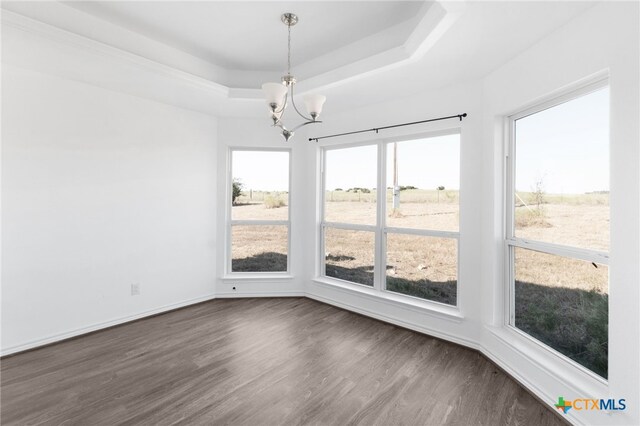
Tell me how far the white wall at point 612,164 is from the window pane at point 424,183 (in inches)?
31.6

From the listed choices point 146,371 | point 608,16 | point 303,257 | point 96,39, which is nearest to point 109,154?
point 96,39

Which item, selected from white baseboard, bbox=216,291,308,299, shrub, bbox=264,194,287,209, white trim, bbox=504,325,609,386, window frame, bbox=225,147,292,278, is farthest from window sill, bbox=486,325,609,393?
shrub, bbox=264,194,287,209

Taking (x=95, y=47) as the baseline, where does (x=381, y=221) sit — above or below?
below

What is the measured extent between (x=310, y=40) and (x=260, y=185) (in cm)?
211

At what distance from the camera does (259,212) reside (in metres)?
4.30

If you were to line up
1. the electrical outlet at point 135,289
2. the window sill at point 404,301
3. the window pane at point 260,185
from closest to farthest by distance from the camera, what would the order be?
the window sill at point 404,301 → the electrical outlet at point 135,289 → the window pane at point 260,185

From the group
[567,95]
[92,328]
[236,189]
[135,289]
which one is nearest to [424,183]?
[567,95]

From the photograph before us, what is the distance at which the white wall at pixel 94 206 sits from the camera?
2.61 metres

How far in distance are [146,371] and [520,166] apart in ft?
11.8

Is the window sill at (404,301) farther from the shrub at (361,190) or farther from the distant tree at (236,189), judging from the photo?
the distant tree at (236,189)

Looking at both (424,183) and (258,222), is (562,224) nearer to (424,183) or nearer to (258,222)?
(424,183)

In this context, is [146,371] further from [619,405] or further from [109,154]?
[619,405]

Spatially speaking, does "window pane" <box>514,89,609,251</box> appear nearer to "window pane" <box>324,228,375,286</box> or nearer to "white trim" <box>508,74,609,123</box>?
"white trim" <box>508,74,609,123</box>

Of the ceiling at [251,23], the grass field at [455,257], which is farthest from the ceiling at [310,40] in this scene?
the grass field at [455,257]
